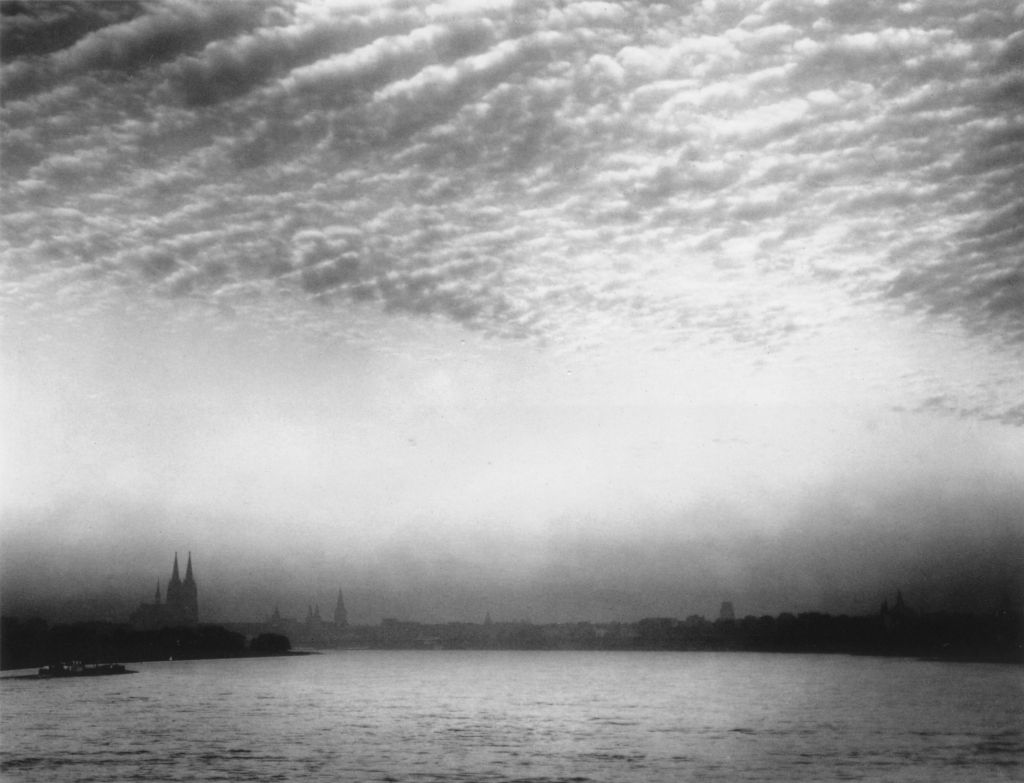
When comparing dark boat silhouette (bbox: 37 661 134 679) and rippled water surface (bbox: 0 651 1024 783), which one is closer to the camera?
rippled water surface (bbox: 0 651 1024 783)

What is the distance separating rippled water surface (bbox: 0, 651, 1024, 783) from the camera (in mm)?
54094

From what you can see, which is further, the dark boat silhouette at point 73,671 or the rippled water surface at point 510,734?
the dark boat silhouette at point 73,671

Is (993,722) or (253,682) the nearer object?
(993,722)

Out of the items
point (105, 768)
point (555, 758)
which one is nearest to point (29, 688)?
point (105, 768)

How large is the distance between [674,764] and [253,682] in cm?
11526

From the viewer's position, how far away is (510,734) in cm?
7512

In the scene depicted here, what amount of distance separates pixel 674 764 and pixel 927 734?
28268mm

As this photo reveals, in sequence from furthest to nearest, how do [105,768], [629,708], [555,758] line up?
[629,708] < [555,758] < [105,768]

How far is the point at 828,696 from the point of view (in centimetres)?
12288

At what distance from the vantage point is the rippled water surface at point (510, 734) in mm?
54094

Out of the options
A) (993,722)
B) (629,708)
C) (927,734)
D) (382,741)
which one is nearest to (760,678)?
(629,708)

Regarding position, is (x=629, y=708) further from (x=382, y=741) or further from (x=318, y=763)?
(x=318, y=763)

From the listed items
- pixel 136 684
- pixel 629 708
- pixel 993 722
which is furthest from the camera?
pixel 136 684

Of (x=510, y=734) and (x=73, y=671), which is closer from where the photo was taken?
(x=510, y=734)
